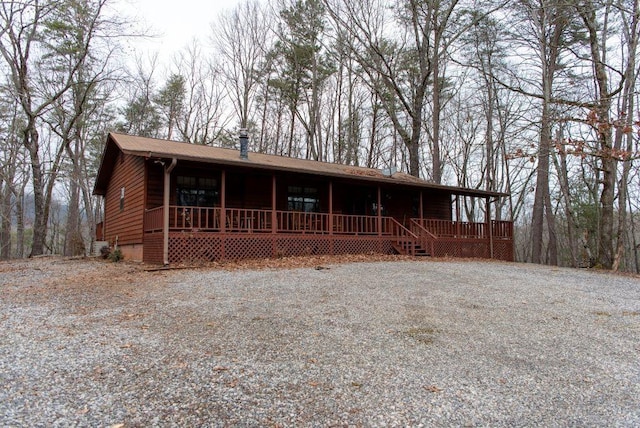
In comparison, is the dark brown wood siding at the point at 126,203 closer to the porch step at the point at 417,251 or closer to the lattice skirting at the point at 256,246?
the lattice skirting at the point at 256,246

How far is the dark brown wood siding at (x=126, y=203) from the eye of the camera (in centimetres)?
1184

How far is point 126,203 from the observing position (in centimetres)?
1341

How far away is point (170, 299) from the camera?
5.62m

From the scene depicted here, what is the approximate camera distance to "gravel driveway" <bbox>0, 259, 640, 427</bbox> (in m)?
2.54

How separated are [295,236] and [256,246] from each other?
1337 mm

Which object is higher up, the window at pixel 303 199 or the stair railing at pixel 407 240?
Result: the window at pixel 303 199

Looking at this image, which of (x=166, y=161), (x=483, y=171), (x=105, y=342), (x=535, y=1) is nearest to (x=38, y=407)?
(x=105, y=342)

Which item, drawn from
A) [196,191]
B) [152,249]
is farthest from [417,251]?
[152,249]

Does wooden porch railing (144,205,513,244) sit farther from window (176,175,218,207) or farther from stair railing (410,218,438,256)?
window (176,175,218,207)

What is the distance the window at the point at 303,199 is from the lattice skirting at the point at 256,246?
218 centimetres

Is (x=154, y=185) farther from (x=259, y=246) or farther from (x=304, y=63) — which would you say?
(x=304, y=63)

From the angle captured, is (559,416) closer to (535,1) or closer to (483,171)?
(535,1)

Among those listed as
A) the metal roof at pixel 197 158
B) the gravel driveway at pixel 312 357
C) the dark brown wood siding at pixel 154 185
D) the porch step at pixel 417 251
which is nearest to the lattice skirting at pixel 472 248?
the porch step at pixel 417 251

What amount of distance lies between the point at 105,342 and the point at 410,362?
2.86 metres
